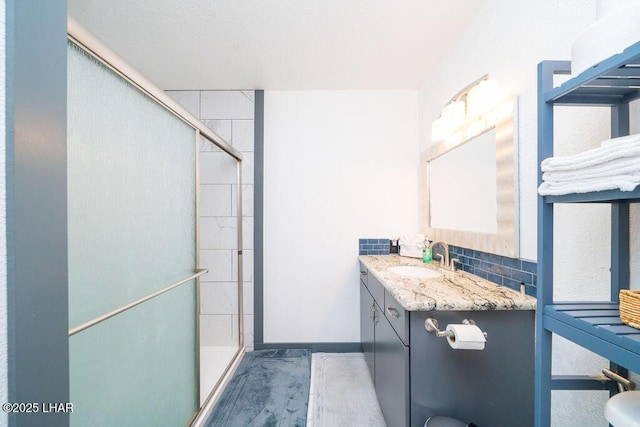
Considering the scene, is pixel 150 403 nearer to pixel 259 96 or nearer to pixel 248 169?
pixel 248 169

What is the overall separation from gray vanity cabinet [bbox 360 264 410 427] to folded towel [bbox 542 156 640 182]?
2.21 ft

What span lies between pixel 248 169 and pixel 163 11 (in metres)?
1.11

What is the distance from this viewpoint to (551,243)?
26.7 inches

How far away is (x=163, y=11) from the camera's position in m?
1.32

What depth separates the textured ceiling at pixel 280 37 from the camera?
50.9 inches

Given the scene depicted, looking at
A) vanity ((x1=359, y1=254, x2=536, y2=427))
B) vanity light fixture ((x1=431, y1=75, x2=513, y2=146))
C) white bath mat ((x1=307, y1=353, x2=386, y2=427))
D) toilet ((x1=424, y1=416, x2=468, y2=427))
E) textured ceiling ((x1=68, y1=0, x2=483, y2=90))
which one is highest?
textured ceiling ((x1=68, y1=0, x2=483, y2=90))

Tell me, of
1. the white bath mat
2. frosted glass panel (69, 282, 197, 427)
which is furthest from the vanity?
frosted glass panel (69, 282, 197, 427)

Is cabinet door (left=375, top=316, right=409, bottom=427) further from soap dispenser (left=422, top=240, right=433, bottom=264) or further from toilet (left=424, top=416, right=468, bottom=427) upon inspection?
soap dispenser (left=422, top=240, right=433, bottom=264)

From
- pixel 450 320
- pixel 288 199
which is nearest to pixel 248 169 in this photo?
pixel 288 199

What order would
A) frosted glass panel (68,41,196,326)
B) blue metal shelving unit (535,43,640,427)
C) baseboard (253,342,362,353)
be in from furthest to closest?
1. baseboard (253,342,362,353)
2. frosted glass panel (68,41,196,326)
3. blue metal shelving unit (535,43,640,427)

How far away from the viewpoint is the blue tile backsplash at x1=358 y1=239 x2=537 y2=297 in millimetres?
1023

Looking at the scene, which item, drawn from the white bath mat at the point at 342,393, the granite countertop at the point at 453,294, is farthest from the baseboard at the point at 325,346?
the granite countertop at the point at 453,294

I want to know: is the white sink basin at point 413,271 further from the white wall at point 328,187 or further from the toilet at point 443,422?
the toilet at point 443,422

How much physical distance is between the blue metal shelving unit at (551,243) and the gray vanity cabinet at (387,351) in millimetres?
418
